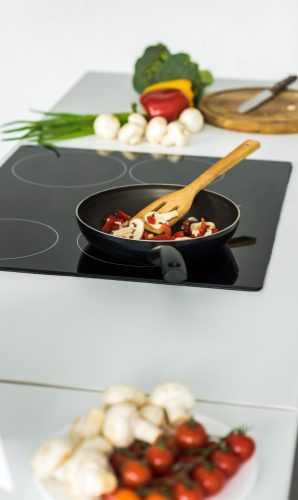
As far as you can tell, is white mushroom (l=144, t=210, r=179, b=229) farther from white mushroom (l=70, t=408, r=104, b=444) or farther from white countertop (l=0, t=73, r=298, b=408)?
white mushroom (l=70, t=408, r=104, b=444)

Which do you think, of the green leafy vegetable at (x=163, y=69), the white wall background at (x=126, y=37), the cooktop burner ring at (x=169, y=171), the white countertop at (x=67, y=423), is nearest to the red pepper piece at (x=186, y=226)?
the cooktop burner ring at (x=169, y=171)

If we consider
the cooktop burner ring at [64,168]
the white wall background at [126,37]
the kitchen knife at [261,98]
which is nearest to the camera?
the cooktop burner ring at [64,168]

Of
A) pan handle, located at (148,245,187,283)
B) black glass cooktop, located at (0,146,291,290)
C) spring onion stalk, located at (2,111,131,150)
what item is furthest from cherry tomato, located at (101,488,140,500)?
spring onion stalk, located at (2,111,131,150)

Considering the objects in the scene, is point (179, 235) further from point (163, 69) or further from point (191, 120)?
point (163, 69)

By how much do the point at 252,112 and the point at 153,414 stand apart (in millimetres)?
1407

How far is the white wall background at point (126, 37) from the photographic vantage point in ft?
11.0

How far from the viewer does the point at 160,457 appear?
2.31 ft

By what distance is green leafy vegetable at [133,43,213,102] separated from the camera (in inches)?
84.5

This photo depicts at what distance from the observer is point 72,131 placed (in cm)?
194

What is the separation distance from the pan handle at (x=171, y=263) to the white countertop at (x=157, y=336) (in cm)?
6

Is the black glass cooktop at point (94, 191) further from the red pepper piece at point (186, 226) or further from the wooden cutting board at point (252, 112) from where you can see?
the wooden cutting board at point (252, 112)

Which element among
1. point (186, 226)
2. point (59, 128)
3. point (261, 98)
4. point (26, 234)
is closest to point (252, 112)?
point (261, 98)

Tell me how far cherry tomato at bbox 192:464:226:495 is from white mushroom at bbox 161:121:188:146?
1.24 meters

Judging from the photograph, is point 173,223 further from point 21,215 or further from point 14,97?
point 14,97
